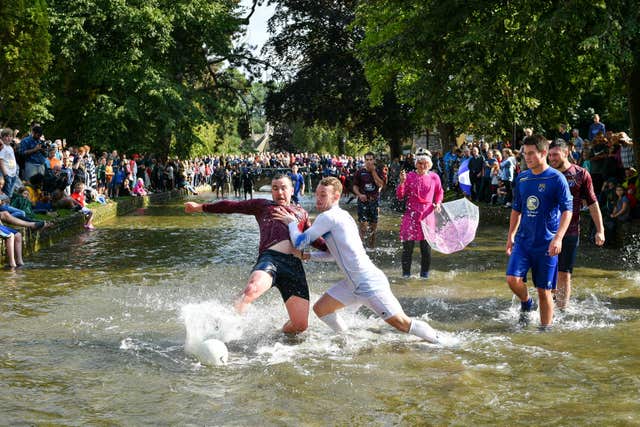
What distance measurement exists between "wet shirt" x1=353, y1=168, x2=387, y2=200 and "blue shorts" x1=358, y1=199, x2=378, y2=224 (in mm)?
94

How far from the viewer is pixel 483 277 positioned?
11.5 m

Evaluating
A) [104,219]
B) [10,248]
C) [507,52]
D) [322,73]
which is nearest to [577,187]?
[507,52]

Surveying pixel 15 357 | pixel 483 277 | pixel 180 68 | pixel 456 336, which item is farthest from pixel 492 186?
pixel 180 68

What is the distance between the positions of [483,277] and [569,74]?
402 inches

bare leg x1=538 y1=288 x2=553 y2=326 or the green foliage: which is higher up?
the green foliage

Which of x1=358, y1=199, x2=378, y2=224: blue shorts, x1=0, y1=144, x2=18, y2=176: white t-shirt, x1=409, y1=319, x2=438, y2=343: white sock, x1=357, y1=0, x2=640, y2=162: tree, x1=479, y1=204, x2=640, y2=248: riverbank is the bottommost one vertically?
x1=409, y1=319, x2=438, y2=343: white sock

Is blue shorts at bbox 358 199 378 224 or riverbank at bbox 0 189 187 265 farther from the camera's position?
blue shorts at bbox 358 199 378 224

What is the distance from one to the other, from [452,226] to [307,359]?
167 inches

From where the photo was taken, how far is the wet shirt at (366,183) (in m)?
14.3

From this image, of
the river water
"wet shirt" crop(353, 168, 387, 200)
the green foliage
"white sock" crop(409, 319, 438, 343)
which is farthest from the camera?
the green foliage

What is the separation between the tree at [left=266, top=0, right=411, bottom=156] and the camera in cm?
4334

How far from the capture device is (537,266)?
774 cm

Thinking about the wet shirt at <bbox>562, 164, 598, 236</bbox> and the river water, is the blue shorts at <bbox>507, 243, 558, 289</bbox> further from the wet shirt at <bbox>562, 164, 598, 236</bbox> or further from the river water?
the wet shirt at <bbox>562, 164, 598, 236</bbox>

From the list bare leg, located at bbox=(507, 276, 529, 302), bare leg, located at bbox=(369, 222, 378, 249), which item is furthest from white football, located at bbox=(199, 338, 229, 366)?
bare leg, located at bbox=(369, 222, 378, 249)
